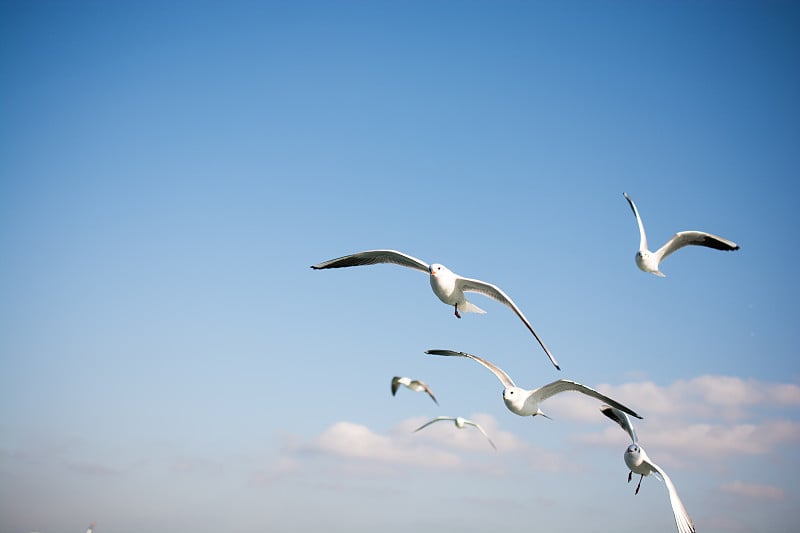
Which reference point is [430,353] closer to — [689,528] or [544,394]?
[544,394]

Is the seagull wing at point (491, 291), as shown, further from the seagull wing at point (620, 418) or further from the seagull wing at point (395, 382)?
the seagull wing at point (620, 418)

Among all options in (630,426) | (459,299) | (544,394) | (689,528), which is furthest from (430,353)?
(689,528)

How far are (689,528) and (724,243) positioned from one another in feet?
28.4

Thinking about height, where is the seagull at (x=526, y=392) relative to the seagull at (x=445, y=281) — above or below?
below

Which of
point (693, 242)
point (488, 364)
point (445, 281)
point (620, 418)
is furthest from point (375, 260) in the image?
point (693, 242)

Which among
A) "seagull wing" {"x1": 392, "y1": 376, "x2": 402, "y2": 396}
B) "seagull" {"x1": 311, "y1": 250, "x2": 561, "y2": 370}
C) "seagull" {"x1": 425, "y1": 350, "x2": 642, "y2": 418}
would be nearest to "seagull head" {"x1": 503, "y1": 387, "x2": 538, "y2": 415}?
"seagull" {"x1": 425, "y1": 350, "x2": 642, "y2": 418}

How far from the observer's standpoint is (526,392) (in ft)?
69.4

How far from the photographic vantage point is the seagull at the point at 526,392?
20.3m

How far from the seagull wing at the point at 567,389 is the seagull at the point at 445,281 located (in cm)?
138

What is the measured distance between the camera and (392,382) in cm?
1872

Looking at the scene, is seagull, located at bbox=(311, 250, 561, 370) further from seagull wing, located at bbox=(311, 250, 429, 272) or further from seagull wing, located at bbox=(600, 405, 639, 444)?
seagull wing, located at bbox=(600, 405, 639, 444)

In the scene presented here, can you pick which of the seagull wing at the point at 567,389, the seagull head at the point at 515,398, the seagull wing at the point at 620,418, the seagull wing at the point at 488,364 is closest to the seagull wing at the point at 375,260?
the seagull wing at the point at 488,364

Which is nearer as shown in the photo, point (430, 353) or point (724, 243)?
point (430, 353)

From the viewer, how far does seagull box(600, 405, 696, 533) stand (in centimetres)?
2148
